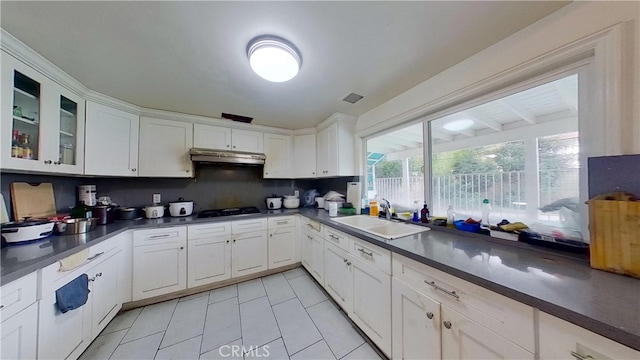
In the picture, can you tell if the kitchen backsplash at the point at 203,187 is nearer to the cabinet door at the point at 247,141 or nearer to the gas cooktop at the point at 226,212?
the gas cooktop at the point at 226,212

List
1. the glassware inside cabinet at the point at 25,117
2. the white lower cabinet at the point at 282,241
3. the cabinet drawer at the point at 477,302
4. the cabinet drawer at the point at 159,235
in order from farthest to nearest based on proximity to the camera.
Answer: the white lower cabinet at the point at 282,241
the cabinet drawer at the point at 159,235
the glassware inside cabinet at the point at 25,117
the cabinet drawer at the point at 477,302

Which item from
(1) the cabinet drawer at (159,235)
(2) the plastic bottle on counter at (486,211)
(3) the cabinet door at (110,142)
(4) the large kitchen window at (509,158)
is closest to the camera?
(4) the large kitchen window at (509,158)

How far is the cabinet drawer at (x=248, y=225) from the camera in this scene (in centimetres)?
228

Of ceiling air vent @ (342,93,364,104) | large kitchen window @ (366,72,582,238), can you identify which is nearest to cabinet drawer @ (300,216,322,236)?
large kitchen window @ (366,72,582,238)

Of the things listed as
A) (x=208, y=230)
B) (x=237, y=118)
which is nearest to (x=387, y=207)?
(x=208, y=230)

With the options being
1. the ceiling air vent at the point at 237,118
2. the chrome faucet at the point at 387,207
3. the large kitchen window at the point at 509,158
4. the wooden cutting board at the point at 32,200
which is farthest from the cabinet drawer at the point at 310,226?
the wooden cutting board at the point at 32,200

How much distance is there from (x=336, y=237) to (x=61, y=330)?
1.89 meters

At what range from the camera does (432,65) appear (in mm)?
1427

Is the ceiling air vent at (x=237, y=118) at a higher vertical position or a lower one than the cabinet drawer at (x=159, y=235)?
higher

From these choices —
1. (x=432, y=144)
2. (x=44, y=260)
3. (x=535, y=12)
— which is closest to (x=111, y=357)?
(x=44, y=260)

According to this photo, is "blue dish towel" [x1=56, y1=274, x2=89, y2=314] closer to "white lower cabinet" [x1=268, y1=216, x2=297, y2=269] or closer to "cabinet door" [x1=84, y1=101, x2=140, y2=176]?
"cabinet door" [x1=84, y1=101, x2=140, y2=176]

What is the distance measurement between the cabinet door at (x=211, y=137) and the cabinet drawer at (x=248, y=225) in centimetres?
102

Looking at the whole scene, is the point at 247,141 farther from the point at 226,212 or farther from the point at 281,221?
the point at 281,221

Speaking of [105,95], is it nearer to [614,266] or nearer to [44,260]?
[44,260]
